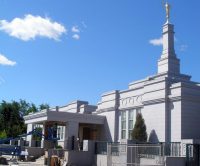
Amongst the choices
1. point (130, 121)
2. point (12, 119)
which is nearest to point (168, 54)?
point (130, 121)

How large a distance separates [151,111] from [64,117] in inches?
341

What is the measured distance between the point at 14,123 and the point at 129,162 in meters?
50.2

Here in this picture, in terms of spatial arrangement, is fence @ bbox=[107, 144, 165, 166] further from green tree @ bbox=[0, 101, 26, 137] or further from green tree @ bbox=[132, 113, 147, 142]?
green tree @ bbox=[0, 101, 26, 137]

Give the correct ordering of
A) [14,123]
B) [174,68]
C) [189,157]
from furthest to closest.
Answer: [14,123]
[174,68]
[189,157]

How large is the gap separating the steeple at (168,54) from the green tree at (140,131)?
501cm

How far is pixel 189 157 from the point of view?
21.3 metres

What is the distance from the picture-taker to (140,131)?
30.3 m

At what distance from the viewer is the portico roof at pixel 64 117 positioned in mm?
34781

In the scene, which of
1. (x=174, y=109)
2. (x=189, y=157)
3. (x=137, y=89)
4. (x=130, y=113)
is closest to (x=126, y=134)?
(x=130, y=113)

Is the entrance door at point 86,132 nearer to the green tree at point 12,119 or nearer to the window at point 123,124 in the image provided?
the window at point 123,124

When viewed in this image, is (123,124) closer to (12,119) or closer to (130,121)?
(130,121)

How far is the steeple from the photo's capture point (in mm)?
33062

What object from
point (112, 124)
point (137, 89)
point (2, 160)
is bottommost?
point (2, 160)

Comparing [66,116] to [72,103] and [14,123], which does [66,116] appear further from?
[14,123]
